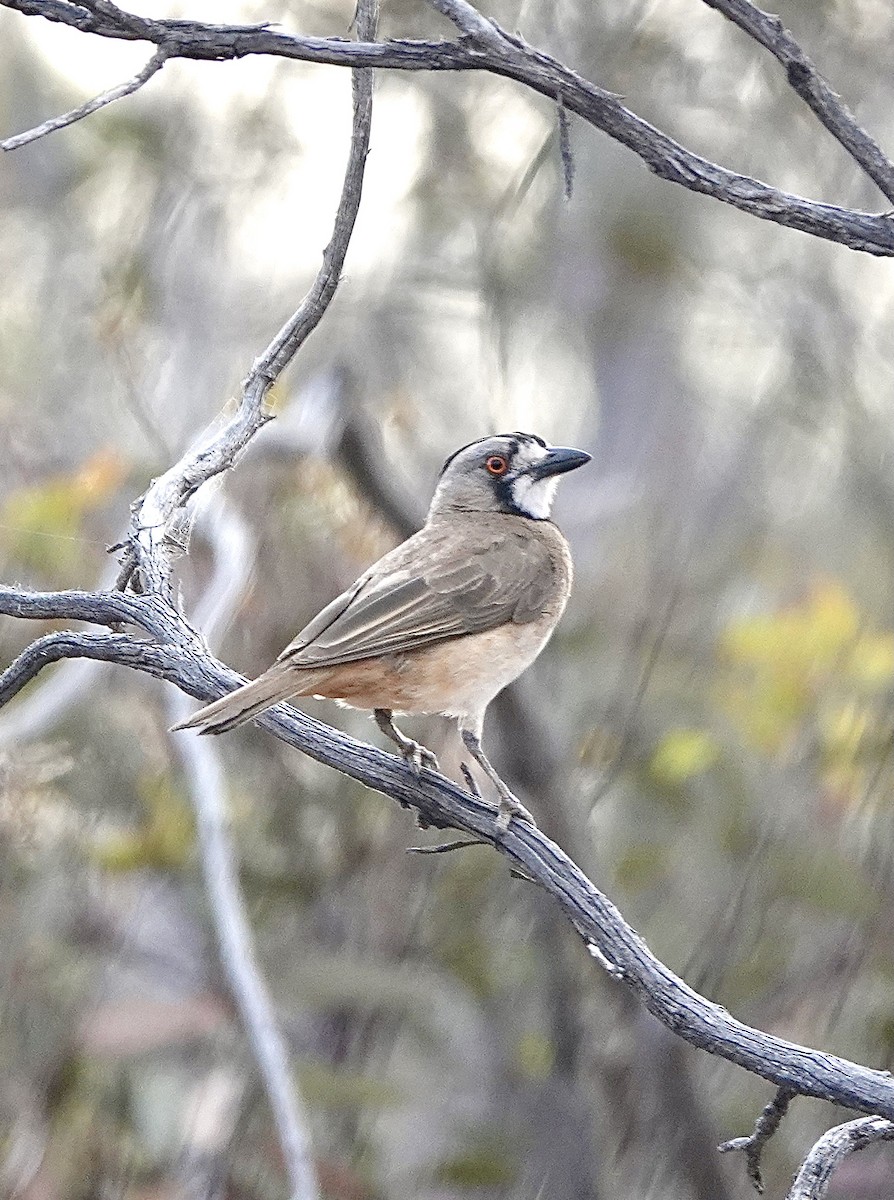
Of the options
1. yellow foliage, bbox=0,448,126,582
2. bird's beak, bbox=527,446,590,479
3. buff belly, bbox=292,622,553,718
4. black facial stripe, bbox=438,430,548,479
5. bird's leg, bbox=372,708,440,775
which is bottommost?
bird's leg, bbox=372,708,440,775

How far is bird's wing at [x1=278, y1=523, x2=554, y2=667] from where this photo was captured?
10.5 feet

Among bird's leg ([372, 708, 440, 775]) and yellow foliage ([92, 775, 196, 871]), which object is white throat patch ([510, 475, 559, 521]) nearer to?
bird's leg ([372, 708, 440, 775])

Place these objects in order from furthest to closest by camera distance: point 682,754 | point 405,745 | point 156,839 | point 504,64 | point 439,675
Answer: point 682,754 → point 156,839 → point 439,675 → point 405,745 → point 504,64

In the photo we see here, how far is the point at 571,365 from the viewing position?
9.44m

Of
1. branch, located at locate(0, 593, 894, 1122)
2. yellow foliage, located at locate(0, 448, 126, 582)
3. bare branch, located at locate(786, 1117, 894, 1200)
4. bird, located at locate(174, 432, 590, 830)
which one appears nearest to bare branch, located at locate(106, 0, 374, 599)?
branch, located at locate(0, 593, 894, 1122)

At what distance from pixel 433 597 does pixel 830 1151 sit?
166 cm

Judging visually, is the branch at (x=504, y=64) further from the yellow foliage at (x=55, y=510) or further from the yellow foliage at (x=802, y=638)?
the yellow foliage at (x=802, y=638)

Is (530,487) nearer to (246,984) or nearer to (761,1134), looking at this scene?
(246,984)

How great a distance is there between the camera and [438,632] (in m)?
3.44

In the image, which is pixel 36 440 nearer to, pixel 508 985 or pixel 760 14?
pixel 508 985

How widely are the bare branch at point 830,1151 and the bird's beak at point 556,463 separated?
237 cm

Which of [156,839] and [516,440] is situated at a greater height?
[516,440]

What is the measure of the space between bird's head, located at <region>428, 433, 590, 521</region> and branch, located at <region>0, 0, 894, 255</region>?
222 cm

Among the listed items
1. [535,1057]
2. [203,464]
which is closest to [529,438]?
[203,464]
